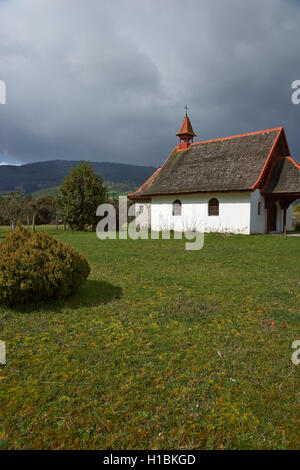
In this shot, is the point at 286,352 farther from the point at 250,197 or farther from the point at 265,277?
the point at 250,197

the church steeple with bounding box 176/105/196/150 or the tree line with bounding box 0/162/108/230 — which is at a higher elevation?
the church steeple with bounding box 176/105/196/150

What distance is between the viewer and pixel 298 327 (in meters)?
4.85

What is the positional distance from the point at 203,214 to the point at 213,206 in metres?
1.05

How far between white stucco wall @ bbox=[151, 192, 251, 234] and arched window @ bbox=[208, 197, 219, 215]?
9.7 inches

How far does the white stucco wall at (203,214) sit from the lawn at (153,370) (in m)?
13.5

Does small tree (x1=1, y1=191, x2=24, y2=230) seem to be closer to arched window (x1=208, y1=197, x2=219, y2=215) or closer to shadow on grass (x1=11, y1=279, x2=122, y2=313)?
arched window (x1=208, y1=197, x2=219, y2=215)

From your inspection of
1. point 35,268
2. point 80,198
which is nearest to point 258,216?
point 80,198

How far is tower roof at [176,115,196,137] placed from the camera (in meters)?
26.3

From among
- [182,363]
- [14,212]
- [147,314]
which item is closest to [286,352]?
[182,363]

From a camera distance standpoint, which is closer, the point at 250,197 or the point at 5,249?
the point at 5,249

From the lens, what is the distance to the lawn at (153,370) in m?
2.59

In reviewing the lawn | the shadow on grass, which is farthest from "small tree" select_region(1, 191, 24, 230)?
the lawn

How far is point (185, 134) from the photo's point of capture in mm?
26328

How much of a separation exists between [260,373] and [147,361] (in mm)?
1567
